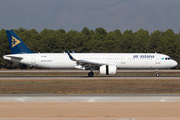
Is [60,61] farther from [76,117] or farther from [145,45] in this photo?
[145,45]

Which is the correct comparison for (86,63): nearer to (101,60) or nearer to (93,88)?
(101,60)

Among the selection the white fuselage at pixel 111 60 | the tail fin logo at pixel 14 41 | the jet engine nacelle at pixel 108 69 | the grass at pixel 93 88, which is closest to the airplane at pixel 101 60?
the white fuselage at pixel 111 60

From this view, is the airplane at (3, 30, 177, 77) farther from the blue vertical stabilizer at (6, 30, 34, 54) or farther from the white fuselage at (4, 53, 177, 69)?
the blue vertical stabilizer at (6, 30, 34, 54)

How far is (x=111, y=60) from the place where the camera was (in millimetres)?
41250

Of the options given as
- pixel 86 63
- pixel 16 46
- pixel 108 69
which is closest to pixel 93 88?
pixel 108 69

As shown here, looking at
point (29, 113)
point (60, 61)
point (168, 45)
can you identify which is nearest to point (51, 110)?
point (29, 113)

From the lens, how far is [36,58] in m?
42.7

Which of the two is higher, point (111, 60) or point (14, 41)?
point (14, 41)

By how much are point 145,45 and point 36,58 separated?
49381 millimetres

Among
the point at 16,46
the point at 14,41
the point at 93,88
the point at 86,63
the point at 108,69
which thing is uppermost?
the point at 14,41

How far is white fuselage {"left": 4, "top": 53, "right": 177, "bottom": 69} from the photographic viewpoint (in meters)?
41.1

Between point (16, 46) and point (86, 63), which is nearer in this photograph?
point (86, 63)

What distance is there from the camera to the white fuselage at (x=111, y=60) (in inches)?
1619

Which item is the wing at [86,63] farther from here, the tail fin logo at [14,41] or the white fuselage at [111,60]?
the tail fin logo at [14,41]
